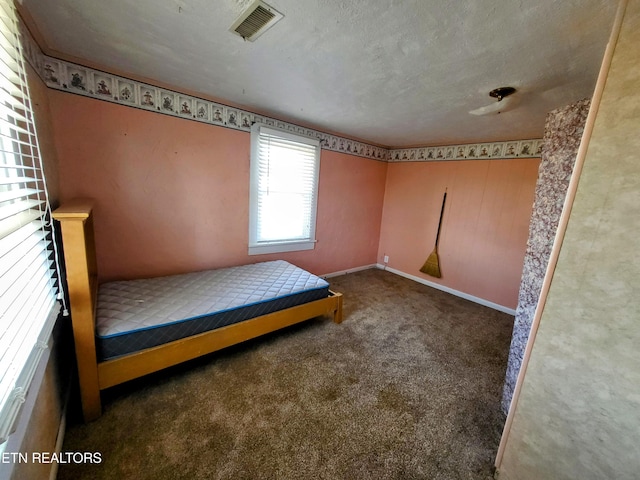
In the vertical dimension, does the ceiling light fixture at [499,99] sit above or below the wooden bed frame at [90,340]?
above

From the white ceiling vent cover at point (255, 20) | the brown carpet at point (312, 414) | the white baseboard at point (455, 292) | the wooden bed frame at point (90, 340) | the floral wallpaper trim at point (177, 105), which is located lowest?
the brown carpet at point (312, 414)

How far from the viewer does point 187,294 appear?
1933 mm

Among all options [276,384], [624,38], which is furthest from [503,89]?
[276,384]

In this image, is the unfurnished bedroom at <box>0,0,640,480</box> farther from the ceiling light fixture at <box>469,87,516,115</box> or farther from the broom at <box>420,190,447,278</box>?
the broom at <box>420,190,447,278</box>

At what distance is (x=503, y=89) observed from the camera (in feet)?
5.58

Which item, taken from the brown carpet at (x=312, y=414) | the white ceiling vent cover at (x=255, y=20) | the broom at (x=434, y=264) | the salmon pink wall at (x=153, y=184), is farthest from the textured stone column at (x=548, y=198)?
the salmon pink wall at (x=153, y=184)

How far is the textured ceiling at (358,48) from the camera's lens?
1.08 meters

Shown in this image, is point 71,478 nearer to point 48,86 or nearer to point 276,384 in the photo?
point 276,384

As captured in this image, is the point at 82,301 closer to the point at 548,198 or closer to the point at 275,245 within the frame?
the point at 275,245

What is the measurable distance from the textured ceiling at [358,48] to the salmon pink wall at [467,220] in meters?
1.08

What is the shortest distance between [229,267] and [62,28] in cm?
209

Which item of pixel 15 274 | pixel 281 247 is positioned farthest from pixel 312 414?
pixel 281 247

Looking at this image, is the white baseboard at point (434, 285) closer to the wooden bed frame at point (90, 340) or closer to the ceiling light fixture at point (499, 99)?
the wooden bed frame at point (90, 340)

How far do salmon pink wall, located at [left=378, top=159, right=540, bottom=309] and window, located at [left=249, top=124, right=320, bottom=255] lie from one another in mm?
1687
